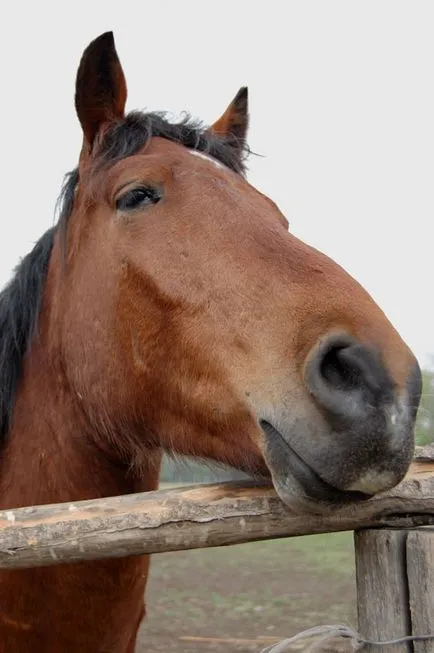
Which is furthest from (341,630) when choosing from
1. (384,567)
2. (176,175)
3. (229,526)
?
(176,175)

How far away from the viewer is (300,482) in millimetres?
2189

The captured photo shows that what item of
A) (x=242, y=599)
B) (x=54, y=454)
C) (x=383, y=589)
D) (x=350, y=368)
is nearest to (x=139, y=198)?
(x=54, y=454)

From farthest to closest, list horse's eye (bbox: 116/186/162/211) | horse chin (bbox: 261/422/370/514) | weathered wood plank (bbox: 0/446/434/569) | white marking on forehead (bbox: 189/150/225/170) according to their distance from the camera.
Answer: white marking on forehead (bbox: 189/150/225/170)
horse's eye (bbox: 116/186/162/211)
weathered wood plank (bbox: 0/446/434/569)
horse chin (bbox: 261/422/370/514)

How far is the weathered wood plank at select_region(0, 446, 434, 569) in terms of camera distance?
233 centimetres

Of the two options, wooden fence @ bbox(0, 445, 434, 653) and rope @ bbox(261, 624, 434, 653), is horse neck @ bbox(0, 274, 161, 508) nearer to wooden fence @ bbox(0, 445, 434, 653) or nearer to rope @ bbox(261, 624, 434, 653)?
wooden fence @ bbox(0, 445, 434, 653)

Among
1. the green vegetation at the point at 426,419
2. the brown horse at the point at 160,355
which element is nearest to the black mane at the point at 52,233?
the brown horse at the point at 160,355

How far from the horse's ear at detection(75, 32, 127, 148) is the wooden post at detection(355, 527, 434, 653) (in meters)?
Answer: 2.23

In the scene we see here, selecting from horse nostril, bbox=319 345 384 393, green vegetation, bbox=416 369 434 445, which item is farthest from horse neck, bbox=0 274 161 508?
horse nostril, bbox=319 345 384 393

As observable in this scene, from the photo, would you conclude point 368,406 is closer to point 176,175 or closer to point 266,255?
point 266,255

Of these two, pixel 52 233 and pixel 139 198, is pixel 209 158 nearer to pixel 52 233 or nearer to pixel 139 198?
pixel 139 198

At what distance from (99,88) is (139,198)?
2.25ft

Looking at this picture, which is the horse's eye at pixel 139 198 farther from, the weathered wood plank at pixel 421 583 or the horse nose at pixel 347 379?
the weathered wood plank at pixel 421 583

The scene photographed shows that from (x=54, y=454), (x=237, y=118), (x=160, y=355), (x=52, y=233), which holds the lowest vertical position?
(x=54, y=454)

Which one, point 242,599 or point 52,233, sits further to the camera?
point 242,599
